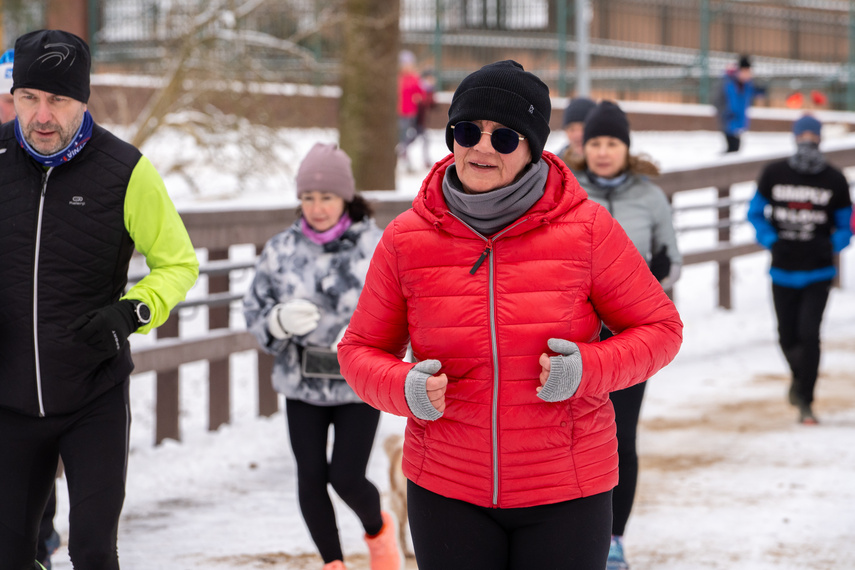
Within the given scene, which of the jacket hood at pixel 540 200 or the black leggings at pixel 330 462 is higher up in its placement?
the jacket hood at pixel 540 200

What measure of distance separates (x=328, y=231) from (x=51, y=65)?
1502mm

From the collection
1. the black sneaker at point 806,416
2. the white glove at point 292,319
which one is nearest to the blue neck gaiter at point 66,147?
the white glove at point 292,319

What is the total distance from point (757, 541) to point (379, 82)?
8263mm

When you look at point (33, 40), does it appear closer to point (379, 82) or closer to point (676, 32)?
point (379, 82)

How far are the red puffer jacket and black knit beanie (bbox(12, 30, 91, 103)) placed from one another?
1324 millimetres

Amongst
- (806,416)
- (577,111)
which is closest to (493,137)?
(577,111)

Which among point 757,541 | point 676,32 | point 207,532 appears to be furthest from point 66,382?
point 676,32

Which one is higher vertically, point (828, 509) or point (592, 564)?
point (592, 564)

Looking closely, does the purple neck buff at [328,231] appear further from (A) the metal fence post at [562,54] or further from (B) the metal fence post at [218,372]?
(A) the metal fence post at [562,54]

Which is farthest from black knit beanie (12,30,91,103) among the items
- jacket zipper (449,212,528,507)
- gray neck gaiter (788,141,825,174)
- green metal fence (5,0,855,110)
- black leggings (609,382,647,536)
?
green metal fence (5,0,855,110)

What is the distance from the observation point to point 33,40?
3811 millimetres

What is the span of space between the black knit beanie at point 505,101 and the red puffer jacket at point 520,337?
0.18 metres

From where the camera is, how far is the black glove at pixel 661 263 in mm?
5254

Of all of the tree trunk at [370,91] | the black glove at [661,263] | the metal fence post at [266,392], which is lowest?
the metal fence post at [266,392]
